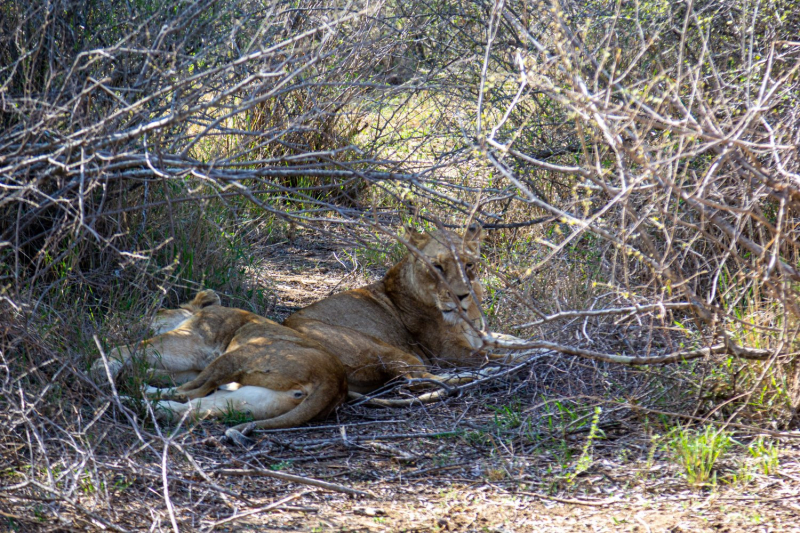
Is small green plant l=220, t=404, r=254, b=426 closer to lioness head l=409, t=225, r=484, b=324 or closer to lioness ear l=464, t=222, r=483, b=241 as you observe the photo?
lioness head l=409, t=225, r=484, b=324

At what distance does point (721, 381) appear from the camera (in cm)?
396

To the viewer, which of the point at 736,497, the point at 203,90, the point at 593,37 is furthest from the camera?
the point at 593,37

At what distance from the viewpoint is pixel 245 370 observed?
4492 millimetres

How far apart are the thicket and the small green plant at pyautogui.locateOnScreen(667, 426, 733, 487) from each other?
0.19 meters

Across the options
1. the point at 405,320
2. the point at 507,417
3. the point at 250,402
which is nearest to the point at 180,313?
the point at 250,402

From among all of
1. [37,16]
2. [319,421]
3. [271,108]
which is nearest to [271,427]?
[319,421]

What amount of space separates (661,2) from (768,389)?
2.75 m

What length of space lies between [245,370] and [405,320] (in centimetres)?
161

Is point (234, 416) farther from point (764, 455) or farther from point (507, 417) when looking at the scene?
point (764, 455)

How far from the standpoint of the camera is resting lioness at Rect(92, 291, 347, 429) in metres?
4.32

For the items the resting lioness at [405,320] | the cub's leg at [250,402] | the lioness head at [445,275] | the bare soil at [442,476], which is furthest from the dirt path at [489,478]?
the lioness head at [445,275]

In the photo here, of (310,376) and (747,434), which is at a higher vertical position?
(747,434)

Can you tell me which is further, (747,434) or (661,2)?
(661,2)

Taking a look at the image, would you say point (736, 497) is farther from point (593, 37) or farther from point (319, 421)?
point (593, 37)
